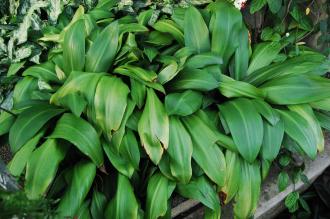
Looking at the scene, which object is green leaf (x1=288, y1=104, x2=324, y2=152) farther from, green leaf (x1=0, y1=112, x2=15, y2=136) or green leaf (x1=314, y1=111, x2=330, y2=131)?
green leaf (x1=0, y1=112, x2=15, y2=136)

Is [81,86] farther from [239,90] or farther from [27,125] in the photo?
[239,90]

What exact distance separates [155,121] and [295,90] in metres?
0.70

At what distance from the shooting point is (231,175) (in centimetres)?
191

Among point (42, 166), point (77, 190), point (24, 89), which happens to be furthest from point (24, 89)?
point (77, 190)

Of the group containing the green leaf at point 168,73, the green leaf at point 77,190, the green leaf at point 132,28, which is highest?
Result: the green leaf at point 132,28

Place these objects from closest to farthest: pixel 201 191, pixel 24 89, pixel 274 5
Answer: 1. pixel 201 191
2. pixel 24 89
3. pixel 274 5

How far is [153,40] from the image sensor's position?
2.35 meters

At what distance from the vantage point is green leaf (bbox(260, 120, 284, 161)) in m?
1.90

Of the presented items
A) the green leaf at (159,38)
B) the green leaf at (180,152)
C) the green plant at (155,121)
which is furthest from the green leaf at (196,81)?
the green leaf at (159,38)

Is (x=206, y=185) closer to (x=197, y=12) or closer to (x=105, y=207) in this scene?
(x=105, y=207)

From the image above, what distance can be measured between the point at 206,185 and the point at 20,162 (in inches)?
31.8

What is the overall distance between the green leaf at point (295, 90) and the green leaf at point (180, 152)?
1.63 ft

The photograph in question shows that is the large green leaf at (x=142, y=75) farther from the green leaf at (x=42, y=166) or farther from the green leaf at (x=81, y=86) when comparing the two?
the green leaf at (x=42, y=166)

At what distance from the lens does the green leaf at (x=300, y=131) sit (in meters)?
1.92
